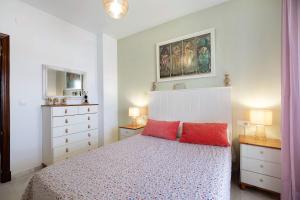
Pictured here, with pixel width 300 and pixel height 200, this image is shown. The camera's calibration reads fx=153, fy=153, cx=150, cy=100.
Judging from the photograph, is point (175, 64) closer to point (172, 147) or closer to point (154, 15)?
point (154, 15)

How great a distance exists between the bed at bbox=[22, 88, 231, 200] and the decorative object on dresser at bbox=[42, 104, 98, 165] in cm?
121

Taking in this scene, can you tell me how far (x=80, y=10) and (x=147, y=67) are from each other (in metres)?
1.64

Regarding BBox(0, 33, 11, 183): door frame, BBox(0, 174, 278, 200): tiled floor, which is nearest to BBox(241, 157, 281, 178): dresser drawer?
BBox(0, 174, 278, 200): tiled floor

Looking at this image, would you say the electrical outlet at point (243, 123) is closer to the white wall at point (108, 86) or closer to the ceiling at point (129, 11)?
the ceiling at point (129, 11)

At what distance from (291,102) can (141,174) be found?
166cm

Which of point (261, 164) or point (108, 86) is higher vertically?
point (108, 86)

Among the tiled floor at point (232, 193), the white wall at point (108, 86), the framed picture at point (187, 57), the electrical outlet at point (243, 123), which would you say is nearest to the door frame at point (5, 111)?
the tiled floor at point (232, 193)

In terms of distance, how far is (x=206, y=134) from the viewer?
2139mm

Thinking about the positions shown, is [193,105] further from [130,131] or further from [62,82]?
[62,82]

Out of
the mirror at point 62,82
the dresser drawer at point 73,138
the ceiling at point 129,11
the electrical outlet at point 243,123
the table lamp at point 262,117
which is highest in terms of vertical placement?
the ceiling at point 129,11

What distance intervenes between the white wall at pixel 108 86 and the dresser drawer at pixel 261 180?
9.42 feet

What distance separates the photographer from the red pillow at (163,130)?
245 cm

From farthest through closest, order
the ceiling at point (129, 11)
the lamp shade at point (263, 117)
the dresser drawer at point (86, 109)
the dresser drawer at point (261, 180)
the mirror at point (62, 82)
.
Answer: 1. the dresser drawer at point (86, 109)
2. the mirror at point (62, 82)
3. the ceiling at point (129, 11)
4. the lamp shade at point (263, 117)
5. the dresser drawer at point (261, 180)

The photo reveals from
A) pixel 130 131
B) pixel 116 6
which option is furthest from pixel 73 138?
pixel 116 6
